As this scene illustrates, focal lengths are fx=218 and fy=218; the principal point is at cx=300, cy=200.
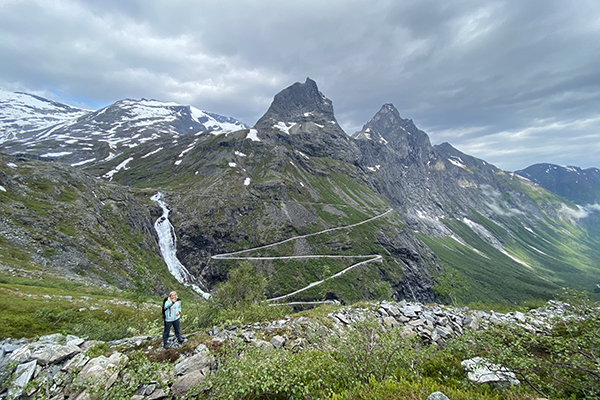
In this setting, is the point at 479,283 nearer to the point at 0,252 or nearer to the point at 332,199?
the point at 332,199

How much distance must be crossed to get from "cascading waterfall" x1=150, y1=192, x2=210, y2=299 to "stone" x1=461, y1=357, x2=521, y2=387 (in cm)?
9098

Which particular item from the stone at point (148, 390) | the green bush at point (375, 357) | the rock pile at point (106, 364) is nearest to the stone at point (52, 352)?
the rock pile at point (106, 364)

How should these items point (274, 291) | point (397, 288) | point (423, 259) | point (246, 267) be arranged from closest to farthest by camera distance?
1. point (246, 267)
2. point (274, 291)
3. point (397, 288)
4. point (423, 259)

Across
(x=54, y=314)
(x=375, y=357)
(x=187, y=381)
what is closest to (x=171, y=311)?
(x=187, y=381)

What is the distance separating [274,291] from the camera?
9919cm

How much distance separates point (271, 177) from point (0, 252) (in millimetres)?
146615

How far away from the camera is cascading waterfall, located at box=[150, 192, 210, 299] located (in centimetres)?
9034

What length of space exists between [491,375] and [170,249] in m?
118

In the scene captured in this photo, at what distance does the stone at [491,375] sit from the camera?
8.73 meters

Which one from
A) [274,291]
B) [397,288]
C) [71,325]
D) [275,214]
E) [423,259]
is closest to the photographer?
[71,325]

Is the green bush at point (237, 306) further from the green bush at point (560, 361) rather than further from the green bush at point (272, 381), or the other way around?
the green bush at point (560, 361)

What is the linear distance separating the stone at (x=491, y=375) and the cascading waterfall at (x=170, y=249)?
90981 millimetres

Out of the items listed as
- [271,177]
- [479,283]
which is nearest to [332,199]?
[271,177]

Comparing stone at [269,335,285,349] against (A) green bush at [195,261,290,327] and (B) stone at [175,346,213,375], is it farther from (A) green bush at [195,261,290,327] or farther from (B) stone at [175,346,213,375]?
(B) stone at [175,346,213,375]
